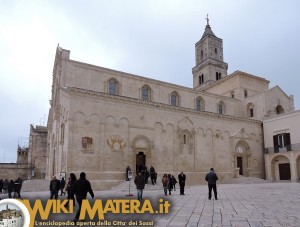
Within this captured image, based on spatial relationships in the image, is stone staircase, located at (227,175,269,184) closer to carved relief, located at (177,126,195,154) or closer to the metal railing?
the metal railing

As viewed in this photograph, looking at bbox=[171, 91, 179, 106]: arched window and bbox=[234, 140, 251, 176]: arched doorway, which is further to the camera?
bbox=[234, 140, 251, 176]: arched doorway

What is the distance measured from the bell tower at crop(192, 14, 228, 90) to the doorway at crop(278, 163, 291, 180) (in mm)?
19226

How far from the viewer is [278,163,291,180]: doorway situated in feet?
116

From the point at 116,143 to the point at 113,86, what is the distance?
7586 mm

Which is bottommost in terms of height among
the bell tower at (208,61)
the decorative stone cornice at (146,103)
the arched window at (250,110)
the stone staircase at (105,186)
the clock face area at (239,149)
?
the stone staircase at (105,186)

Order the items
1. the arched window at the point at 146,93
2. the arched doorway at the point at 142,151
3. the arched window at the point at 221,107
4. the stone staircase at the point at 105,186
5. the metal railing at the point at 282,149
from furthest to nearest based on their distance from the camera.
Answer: the arched window at the point at 221,107 → the metal railing at the point at 282,149 → the arched window at the point at 146,93 → the arched doorway at the point at 142,151 → the stone staircase at the point at 105,186

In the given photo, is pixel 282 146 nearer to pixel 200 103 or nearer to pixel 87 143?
pixel 200 103

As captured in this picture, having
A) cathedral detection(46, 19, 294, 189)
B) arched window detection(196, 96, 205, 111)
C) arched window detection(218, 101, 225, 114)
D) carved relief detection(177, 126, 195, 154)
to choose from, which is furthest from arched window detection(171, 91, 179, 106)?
arched window detection(218, 101, 225, 114)

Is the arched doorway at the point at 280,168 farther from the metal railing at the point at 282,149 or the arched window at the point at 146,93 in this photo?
the arched window at the point at 146,93

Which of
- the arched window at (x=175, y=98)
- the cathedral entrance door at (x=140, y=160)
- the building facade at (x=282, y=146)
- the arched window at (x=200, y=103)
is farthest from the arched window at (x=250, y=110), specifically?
the cathedral entrance door at (x=140, y=160)

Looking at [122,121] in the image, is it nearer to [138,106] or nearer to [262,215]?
[138,106]

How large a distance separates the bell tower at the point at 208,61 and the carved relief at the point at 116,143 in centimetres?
2719

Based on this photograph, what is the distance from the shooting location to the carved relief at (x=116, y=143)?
2628 cm

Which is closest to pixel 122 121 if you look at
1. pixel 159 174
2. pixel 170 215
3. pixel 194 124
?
pixel 159 174
